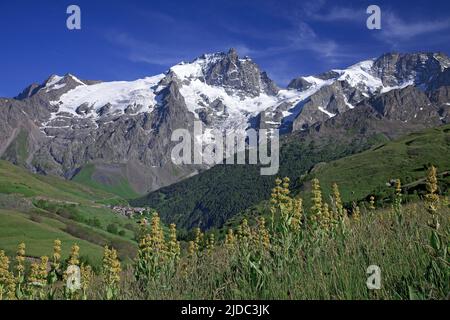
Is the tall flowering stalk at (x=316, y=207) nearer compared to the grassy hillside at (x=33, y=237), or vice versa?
the tall flowering stalk at (x=316, y=207)

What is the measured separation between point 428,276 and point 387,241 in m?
2.53

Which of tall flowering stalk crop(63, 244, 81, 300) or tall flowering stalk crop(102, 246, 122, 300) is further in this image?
tall flowering stalk crop(102, 246, 122, 300)

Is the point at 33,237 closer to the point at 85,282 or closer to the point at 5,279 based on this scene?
the point at 5,279

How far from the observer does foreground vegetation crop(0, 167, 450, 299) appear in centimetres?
708

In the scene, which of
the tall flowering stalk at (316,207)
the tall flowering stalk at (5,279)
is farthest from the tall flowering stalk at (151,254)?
the tall flowering stalk at (316,207)

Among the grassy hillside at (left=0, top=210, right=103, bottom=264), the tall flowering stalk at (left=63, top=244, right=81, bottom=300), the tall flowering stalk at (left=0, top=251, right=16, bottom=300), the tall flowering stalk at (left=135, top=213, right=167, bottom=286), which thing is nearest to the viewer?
the tall flowering stalk at (left=63, top=244, right=81, bottom=300)

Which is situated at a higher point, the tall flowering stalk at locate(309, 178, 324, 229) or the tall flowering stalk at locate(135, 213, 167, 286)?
the tall flowering stalk at locate(309, 178, 324, 229)

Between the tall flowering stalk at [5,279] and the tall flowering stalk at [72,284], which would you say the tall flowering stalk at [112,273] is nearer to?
the tall flowering stalk at [72,284]

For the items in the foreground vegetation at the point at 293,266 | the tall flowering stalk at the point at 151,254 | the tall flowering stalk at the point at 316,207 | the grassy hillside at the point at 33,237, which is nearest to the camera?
the foreground vegetation at the point at 293,266

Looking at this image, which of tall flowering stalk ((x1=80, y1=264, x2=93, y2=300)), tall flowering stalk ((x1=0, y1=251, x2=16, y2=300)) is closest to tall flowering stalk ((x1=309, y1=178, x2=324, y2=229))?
tall flowering stalk ((x1=80, y1=264, x2=93, y2=300))

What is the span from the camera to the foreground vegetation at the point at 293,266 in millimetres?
7078

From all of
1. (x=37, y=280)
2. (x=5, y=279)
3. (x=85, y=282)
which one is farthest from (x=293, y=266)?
(x=5, y=279)

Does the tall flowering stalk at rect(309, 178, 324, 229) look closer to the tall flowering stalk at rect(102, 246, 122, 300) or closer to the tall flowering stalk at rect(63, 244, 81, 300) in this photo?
the tall flowering stalk at rect(102, 246, 122, 300)
